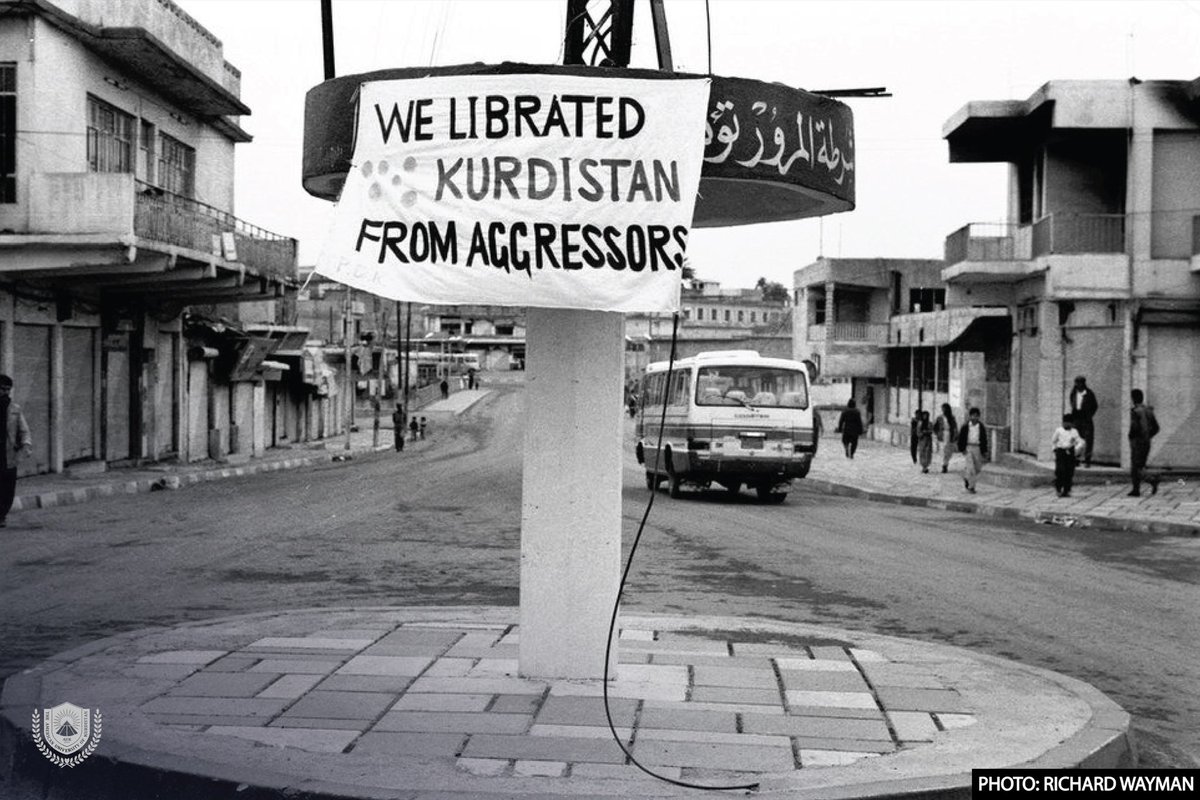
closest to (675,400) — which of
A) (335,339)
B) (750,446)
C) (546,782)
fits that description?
(750,446)

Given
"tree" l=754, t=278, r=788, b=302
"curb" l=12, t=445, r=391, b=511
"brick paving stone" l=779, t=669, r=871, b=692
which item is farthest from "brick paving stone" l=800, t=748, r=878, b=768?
"tree" l=754, t=278, r=788, b=302

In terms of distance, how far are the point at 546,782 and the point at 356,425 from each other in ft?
221

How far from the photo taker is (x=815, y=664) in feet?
23.9

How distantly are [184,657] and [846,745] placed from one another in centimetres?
363

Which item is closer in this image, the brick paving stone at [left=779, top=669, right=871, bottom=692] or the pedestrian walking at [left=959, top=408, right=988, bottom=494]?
the brick paving stone at [left=779, top=669, right=871, bottom=692]

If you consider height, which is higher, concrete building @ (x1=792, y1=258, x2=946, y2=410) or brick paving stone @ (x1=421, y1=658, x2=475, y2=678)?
concrete building @ (x1=792, y1=258, x2=946, y2=410)

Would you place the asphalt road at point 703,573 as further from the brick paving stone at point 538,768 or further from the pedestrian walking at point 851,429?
the pedestrian walking at point 851,429

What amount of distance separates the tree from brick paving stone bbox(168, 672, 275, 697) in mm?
131738

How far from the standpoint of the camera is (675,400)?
2455cm

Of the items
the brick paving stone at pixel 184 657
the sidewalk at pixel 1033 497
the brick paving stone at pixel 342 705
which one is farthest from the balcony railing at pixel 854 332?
the brick paving stone at pixel 342 705

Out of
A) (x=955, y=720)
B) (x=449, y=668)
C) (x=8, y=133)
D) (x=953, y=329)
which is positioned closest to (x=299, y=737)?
(x=449, y=668)

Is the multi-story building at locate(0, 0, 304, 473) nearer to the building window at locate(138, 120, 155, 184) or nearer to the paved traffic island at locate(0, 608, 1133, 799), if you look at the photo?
the building window at locate(138, 120, 155, 184)

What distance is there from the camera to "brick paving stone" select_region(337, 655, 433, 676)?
22.4ft

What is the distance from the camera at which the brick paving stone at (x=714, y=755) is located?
17.3 feet
